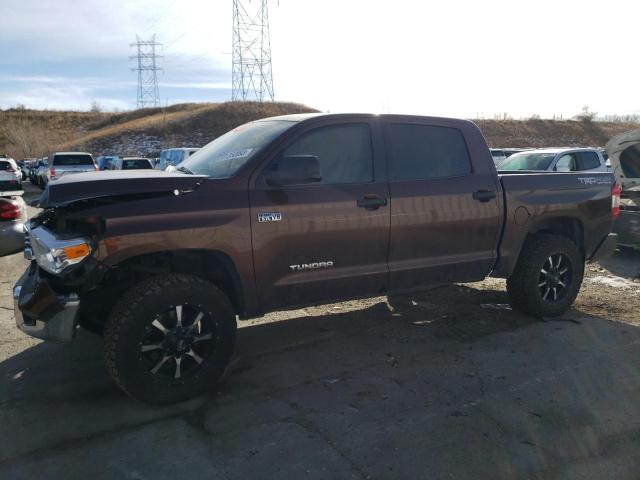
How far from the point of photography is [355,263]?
14.1 feet

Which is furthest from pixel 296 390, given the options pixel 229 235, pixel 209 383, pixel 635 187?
pixel 635 187

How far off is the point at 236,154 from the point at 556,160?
8.93 m

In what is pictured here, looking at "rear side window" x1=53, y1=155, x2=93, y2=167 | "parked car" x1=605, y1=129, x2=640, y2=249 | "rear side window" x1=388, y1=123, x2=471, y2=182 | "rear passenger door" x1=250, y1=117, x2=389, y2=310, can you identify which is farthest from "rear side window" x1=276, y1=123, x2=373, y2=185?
"rear side window" x1=53, y1=155, x2=93, y2=167

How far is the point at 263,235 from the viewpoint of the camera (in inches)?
152

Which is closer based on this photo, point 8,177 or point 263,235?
point 263,235

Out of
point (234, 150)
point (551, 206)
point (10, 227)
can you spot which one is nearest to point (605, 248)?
point (551, 206)

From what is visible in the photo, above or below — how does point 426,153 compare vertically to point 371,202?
above

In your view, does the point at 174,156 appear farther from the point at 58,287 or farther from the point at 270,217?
the point at 58,287

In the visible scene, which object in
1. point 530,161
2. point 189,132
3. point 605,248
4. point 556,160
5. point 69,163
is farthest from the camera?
point 189,132

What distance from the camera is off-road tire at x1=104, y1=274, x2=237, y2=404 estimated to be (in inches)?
133

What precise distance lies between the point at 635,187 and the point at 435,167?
7.36 metres

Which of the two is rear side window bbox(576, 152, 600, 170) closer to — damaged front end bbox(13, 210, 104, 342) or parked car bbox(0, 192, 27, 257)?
parked car bbox(0, 192, 27, 257)

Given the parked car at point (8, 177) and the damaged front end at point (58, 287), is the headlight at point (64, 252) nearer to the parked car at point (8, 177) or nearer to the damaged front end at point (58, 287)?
the damaged front end at point (58, 287)

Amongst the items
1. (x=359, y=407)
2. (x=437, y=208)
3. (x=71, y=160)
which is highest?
(x=71, y=160)
